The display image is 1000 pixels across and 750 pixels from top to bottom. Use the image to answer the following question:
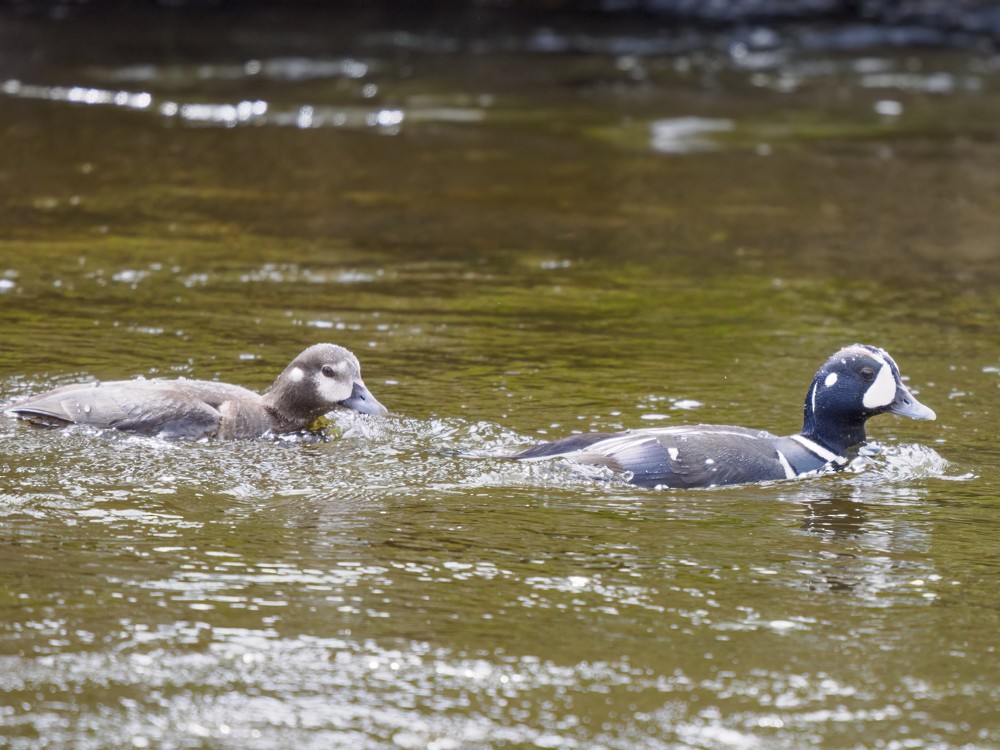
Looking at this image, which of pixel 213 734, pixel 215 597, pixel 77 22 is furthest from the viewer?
pixel 77 22

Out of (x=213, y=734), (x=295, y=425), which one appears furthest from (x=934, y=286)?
(x=213, y=734)

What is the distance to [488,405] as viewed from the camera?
8.56 meters

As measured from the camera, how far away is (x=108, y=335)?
9.73 m

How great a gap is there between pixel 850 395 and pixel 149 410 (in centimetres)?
335

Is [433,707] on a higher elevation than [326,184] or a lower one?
lower

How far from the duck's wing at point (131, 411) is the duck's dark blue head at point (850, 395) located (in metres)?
2.91

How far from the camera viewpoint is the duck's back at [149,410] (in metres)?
7.74

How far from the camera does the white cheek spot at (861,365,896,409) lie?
7.67 m

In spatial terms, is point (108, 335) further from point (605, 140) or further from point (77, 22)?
point (77, 22)

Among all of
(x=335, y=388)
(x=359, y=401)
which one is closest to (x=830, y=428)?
(x=359, y=401)

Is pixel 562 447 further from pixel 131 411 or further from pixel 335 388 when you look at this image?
pixel 131 411

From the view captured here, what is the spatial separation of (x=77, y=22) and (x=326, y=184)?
9.92 metres

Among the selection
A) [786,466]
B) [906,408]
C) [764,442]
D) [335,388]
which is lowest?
[786,466]

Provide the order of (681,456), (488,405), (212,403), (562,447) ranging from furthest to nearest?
1. (488,405)
2. (212,403)
3. (562,447)
4. (681,456)
